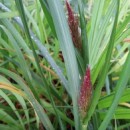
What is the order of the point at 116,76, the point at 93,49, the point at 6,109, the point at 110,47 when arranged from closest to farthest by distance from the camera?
the point at 110,47
the point at 93,49
the point at 6,109
the point at 116,76

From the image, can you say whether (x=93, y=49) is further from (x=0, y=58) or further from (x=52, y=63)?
(x=0, y=58)

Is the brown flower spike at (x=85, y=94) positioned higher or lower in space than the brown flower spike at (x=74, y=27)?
lower

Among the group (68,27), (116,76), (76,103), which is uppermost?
(68,27)

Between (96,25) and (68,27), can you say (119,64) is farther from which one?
(68,27)

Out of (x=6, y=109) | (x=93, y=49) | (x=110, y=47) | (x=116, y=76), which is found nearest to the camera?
(x=110, y=47)

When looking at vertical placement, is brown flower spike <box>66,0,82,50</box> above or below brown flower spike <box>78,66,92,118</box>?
above

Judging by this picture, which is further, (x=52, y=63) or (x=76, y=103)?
(x=52, y=63)

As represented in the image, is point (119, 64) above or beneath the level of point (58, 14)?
beneath

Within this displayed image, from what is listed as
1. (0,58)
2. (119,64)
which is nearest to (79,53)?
(119,64)
